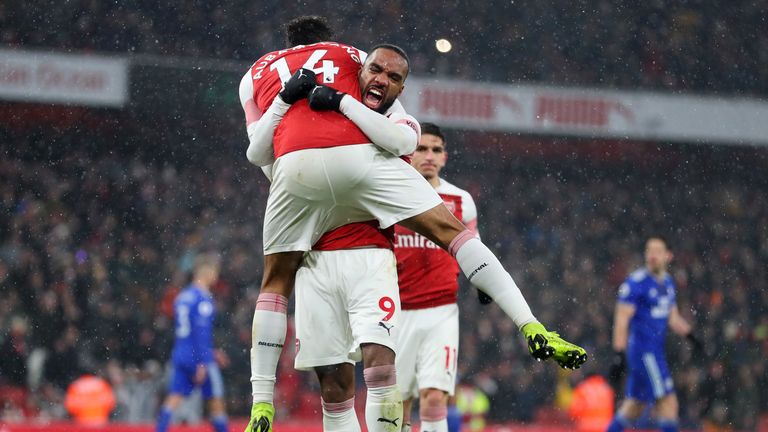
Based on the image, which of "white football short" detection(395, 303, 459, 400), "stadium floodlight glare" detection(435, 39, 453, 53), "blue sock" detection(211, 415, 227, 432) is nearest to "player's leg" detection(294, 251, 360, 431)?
"white football short" detection(395, 303, 459, 400)

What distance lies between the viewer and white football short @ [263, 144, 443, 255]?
4.54m

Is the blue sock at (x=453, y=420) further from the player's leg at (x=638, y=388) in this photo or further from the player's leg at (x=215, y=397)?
the player's leg at (x=215, y=397)

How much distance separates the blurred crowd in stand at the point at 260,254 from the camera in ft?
46.1

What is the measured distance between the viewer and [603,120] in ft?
62.0

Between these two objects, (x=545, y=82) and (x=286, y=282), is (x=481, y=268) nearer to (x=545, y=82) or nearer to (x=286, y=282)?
(x=286, y=282)

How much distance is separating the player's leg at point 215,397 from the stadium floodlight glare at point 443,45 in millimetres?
9545

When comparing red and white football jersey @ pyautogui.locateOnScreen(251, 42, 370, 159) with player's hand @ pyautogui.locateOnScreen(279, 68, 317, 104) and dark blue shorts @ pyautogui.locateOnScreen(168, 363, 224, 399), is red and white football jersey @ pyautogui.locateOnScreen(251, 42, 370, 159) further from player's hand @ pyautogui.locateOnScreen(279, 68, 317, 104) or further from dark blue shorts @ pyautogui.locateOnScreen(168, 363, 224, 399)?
dark blue shorts @ pyautogui.locateOnScreen(168, 363, 224, 399)

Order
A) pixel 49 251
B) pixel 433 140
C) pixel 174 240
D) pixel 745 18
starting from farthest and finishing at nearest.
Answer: pixel 745 18
pixel 174 240
pixel 49 251
pixel 433 140

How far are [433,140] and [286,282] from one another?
1874 millimetres

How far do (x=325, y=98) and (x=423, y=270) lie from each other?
2056 mm

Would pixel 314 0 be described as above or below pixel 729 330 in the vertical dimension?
above

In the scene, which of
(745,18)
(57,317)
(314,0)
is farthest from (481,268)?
(745,18)

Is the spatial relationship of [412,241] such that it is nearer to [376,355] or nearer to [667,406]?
[376,355]

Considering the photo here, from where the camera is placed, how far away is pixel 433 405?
6.13m
